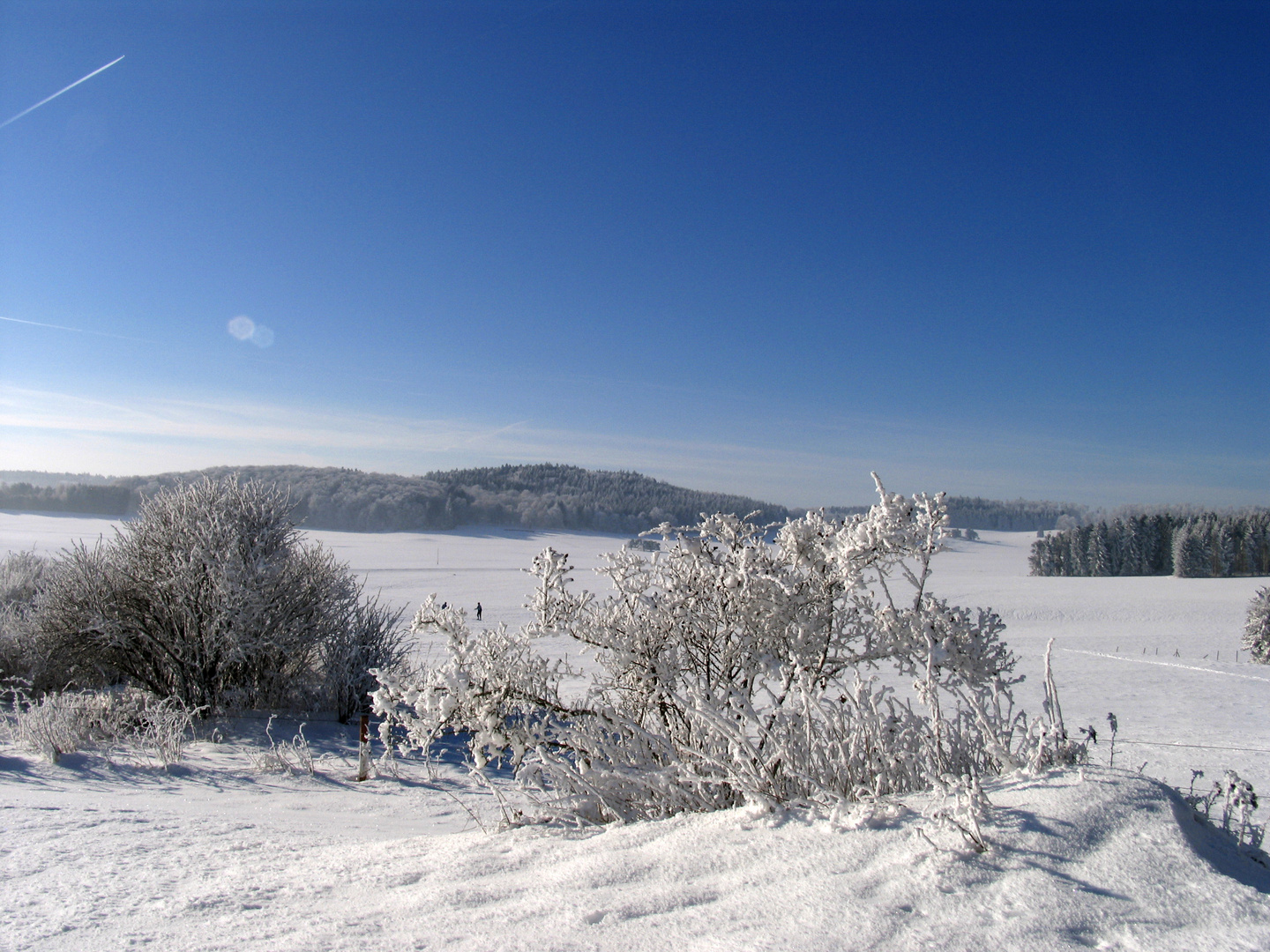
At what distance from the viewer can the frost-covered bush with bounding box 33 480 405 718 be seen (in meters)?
9.80

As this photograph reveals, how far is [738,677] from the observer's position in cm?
412

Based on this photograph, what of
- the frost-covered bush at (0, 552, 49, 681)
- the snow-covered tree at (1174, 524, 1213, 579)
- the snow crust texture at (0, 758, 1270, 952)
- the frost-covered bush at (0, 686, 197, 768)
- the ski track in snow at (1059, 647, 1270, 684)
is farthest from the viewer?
the snow-covered tree at (1174, 524, 1213, 579)

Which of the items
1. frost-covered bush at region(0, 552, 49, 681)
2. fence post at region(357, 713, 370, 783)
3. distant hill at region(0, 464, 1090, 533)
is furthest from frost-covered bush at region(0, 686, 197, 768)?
distant hill at region(0, 464, 1090, 533)

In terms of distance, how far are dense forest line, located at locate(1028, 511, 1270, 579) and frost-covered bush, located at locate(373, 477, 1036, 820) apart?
206 feet

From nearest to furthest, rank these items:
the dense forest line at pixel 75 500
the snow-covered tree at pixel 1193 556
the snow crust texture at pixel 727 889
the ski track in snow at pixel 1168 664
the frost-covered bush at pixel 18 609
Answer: the snow crust texture at pixel 727 889 < the frost-covered bush at pixel 18 609 < the ski track in snow at pixel 1168 664 < the snow-covered tree at pixel 1193 556 < the dense forest line at pixel 75 500

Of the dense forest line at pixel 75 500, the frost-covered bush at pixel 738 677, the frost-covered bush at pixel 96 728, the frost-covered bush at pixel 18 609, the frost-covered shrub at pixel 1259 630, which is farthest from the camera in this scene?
the dense forest line at pixel 75 500

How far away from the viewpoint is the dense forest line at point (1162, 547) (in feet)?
174

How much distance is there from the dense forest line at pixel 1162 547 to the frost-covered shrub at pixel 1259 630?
3740 centimetres

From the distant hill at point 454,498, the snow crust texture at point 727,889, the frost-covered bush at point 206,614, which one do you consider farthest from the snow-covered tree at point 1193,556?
the snow crust texture at point 727,889

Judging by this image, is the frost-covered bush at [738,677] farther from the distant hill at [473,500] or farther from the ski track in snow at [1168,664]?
the distant hill at [473,500]

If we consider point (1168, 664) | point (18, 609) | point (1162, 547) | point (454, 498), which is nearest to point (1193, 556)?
point (1162, 547)

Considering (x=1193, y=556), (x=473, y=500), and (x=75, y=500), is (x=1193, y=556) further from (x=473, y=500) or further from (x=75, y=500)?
(x=75, y=500)

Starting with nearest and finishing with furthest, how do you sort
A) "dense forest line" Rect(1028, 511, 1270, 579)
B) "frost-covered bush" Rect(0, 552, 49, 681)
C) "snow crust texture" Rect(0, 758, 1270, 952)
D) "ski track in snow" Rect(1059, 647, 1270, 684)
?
1. "snow crust texture" Rect(0, 758, 1270, 952)
2. "frost-covered bush" Rect(0, 552, 49, 681)
3. "ski track in snow" Rect(1059, 647, 1270, 684)
4. "dense forest line" Rect(1028, 511, 1270, 579)

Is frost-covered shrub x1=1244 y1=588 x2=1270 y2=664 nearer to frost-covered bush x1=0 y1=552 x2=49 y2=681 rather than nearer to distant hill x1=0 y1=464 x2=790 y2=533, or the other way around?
frost-covered bush x1=0 y1=552 x2=49 y2=681
